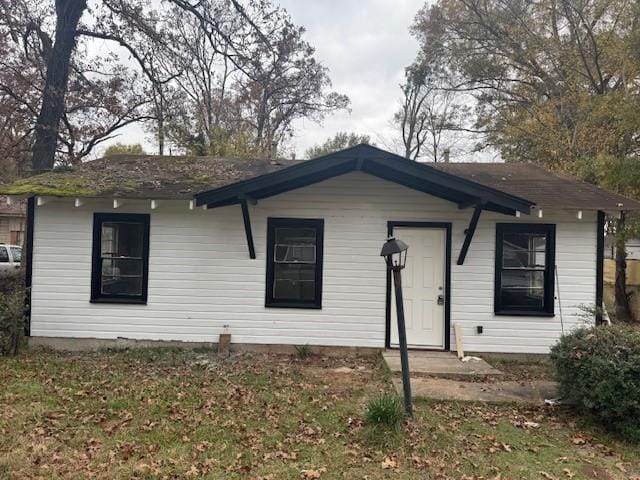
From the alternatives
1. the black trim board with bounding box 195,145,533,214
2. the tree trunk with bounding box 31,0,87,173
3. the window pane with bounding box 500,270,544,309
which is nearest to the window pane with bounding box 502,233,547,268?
the window pane with bounding box 500,270,544,309

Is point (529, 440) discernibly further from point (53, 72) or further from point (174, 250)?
point (53, 72)

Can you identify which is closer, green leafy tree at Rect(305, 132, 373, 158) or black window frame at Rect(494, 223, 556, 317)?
black window frame at Rect(494, 223, 556, 317)

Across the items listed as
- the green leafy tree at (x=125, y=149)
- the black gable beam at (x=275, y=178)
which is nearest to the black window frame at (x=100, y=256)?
the black gable beam at (x=275, y=178)

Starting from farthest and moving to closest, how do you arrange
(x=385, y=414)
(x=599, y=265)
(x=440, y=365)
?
1. (x=599, y=265)
2. (x=440, y=365)
3. (x=385, y=414)

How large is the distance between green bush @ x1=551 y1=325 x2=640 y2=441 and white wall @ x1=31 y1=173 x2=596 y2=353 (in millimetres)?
2696

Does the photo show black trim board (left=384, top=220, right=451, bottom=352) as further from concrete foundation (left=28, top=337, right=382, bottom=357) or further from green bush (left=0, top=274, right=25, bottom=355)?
green bush (left=0, top=274, right=25, bottom=355)

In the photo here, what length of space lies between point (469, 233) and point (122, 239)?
599 centimetres

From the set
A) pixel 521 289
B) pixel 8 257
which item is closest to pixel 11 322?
pixel 521 289

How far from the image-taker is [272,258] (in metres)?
7.96

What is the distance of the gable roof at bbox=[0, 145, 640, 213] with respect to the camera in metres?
6.74

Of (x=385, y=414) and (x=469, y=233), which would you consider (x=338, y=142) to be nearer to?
(x=469, y=233)

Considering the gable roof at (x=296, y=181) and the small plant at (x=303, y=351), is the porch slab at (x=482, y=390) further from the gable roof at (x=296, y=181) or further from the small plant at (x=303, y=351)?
the gable roof at (x=296, y=181)

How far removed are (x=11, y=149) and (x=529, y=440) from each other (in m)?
16.4

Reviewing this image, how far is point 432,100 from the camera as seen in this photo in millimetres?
26859
